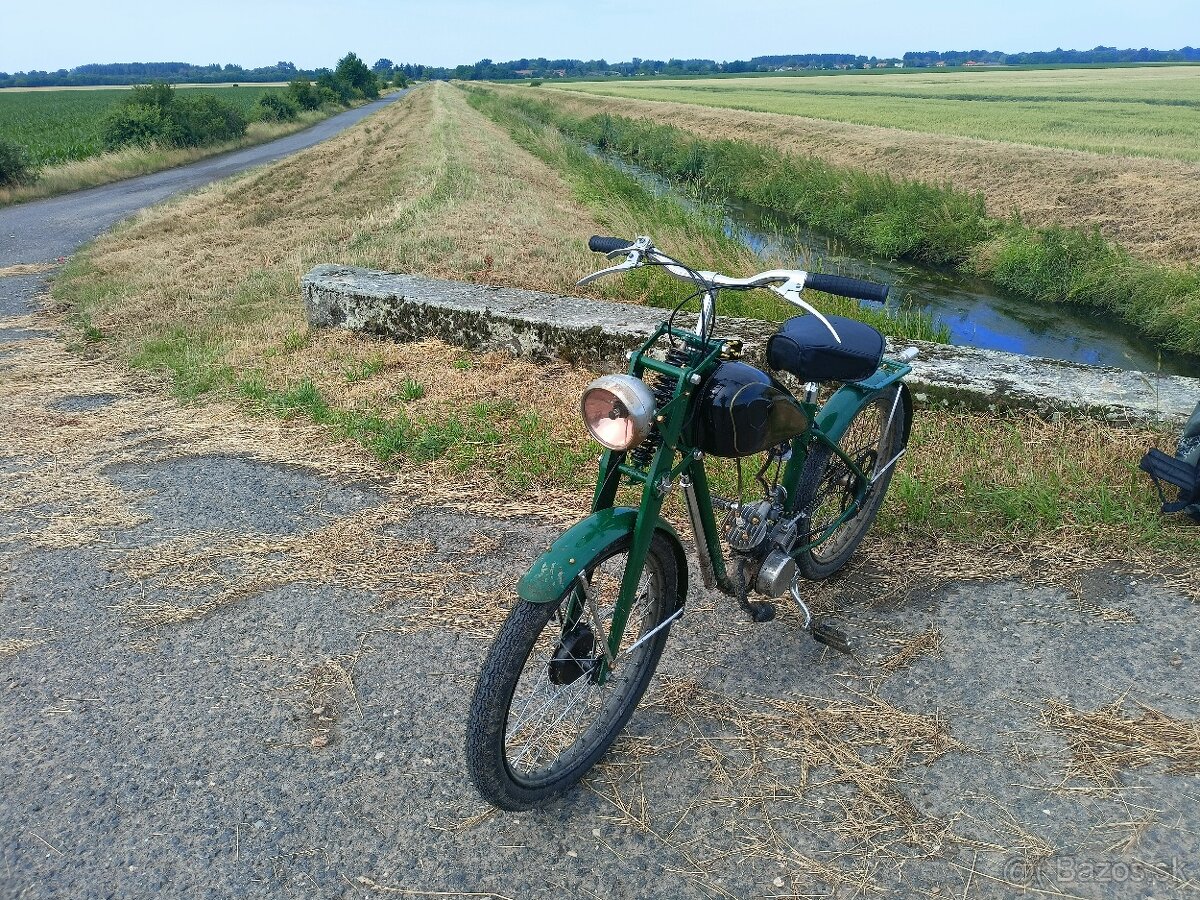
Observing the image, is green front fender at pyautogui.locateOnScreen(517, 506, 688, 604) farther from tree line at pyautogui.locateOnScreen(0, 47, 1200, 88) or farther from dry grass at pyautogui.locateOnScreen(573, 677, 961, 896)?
tree line at pyautogui.locateOnScreen(0, 47, 1200, 88)

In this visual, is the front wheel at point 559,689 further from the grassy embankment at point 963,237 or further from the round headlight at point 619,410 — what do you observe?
the grassy embankment at point 963,237

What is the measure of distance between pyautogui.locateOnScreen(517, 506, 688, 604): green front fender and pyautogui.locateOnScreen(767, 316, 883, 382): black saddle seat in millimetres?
860

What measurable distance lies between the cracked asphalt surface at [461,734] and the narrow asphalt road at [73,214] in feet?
21.7

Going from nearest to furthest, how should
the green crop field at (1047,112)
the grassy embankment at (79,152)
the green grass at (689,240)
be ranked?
the green grass at (689,240) < the grassy embankment at (79,152) < the green crop field at (1047,112)

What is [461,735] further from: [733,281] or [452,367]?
[452,367]

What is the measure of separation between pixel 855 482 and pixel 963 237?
11.7 meters

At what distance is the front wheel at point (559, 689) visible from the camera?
6.81 feet

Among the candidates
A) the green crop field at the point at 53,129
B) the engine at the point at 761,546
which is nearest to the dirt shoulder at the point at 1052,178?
the engine at the point at 761,546

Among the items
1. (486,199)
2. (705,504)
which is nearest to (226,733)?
(705,504)

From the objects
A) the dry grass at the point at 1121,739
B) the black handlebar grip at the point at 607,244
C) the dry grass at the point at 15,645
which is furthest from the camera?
the dry grass at the point at 15,645

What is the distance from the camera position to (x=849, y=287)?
7.52 ft

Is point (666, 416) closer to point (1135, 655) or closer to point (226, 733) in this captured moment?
point (226, 733)

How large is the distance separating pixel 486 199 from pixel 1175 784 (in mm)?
11233

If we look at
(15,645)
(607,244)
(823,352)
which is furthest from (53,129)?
(823,352)
